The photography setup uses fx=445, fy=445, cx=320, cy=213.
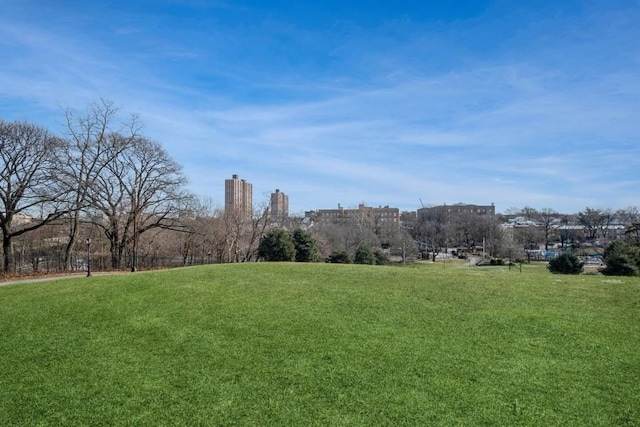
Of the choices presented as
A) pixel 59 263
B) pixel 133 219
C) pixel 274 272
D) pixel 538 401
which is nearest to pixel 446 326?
pixel 538 401

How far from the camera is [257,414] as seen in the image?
506cm

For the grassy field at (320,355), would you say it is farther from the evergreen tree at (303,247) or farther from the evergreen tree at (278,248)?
the evergreen tree at (303,247)

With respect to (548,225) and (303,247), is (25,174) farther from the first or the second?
(548,225)

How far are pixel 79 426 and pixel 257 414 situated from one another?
195 cm

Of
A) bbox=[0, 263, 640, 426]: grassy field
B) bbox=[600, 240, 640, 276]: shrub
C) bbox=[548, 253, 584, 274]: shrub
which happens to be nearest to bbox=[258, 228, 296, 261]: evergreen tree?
bbox=[0, 263, 640, 426]: grassy field

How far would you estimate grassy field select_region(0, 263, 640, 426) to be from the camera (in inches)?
203

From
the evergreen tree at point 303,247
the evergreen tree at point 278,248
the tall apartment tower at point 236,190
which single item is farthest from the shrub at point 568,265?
the tall apartment tower at point 236,190

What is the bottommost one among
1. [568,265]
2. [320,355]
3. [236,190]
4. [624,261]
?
[320,355]

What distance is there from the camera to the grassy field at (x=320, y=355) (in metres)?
5.14

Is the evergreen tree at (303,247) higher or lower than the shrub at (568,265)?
higher

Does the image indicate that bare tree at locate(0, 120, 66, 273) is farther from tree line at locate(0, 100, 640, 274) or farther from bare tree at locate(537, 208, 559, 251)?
bare tree at locate(537, 208, 559, 251)

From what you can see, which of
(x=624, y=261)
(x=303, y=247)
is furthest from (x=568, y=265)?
(x=303, y=247)

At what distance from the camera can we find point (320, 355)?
672 cm

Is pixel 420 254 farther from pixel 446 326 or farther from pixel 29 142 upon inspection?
pixel 446 326
